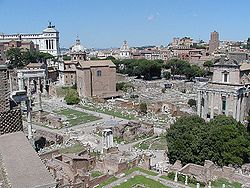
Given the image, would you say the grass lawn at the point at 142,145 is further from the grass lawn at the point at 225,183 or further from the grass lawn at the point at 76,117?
the grass lawn at the point at 76,117

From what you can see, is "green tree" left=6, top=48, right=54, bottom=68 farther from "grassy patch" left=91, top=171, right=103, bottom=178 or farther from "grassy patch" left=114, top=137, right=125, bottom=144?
"grassy patch" left=91, top=171, right=103, bottom=178

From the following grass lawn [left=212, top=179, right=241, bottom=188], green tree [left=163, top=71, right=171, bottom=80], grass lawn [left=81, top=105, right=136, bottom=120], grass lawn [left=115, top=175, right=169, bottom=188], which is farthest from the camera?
green tree [left=163, top=71, right=171, bottom=80]

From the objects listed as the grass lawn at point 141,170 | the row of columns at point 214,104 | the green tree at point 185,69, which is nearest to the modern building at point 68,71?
the green tree at point 185,69

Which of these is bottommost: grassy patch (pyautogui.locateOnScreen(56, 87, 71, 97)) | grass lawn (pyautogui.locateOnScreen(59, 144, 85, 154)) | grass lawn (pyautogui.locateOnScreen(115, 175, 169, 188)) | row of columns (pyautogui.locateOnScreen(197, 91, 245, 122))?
grass lawn (pyautogui.locateOnScreen(59, 144, 85, 154))

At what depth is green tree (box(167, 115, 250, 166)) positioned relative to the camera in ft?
72.5

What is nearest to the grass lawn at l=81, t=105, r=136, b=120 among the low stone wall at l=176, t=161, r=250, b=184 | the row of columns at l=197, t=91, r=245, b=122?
the row of columns at l=197, t=91, r=245, b=122

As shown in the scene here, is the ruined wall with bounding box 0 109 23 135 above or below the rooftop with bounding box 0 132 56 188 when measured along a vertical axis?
above

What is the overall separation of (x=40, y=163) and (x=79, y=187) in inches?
374

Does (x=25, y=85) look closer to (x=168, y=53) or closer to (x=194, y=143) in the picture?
(x=194, y=143)

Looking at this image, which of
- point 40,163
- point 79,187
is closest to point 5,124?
point 40,163

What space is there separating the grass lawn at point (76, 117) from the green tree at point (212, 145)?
17033 mm

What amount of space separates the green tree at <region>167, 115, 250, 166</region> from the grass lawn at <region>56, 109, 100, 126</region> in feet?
55.9

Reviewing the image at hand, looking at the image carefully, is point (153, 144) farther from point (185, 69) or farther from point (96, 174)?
point (185, 69)

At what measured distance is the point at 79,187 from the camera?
1920cm
